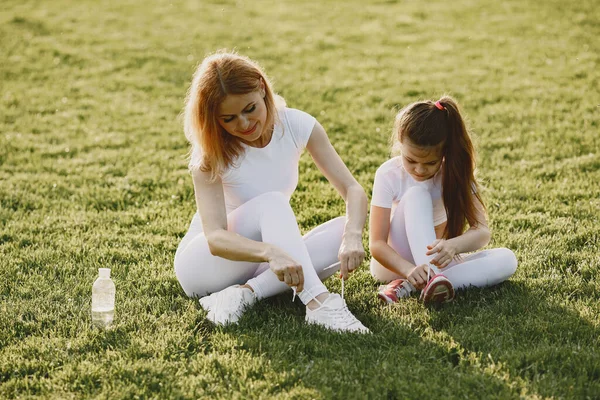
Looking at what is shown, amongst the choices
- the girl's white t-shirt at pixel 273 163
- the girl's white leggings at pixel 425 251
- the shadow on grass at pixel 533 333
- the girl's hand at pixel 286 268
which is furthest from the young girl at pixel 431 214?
the girl's hand at pixel 286 268

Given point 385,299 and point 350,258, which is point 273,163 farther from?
point 385,299

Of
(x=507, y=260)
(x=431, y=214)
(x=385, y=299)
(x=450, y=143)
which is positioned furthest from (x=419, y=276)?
(x=450, y=143)

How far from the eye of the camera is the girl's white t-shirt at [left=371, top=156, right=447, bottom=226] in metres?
4.62

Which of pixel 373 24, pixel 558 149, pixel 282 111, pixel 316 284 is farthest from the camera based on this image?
pixel 373 24

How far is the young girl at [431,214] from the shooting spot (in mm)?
4352

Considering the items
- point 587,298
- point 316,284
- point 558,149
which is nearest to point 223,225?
point 316,284

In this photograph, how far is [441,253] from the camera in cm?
428

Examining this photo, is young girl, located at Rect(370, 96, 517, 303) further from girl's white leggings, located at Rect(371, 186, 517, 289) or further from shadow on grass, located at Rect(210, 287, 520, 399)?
shadow on grass, located at Rect(210, 287, 520, 399)

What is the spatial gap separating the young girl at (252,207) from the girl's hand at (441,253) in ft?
1.37

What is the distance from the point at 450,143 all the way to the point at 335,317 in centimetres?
124

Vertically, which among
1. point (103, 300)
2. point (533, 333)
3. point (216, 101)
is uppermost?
point (216, 101)

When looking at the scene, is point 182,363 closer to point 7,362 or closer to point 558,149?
point 7,362

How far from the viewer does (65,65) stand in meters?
10.9

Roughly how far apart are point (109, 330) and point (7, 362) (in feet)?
1.86
